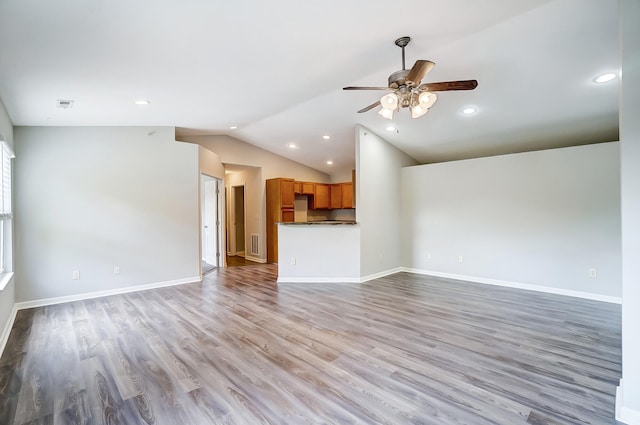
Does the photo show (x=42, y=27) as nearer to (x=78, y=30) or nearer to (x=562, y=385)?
(x=78, y=30)

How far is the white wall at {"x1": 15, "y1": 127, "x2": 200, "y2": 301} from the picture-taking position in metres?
4.31

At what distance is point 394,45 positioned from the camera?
2.95 metres

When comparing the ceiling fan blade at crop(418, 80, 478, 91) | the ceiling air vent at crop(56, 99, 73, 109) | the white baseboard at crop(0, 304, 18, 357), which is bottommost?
the white baseboard at crop(0, 304, 18, 357)

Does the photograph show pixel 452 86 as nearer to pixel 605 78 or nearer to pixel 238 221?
pixel 605 78

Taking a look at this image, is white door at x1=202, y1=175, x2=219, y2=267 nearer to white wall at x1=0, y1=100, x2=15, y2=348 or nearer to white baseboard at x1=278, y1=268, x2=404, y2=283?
white baseboard at x1=278, y1=268, x2=404, y2=283

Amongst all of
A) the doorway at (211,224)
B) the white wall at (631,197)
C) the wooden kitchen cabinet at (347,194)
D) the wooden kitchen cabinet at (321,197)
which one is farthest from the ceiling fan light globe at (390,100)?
the wooden kitchen cabinet at (321,197)

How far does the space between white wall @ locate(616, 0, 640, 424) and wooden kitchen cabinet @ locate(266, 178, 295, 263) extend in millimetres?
6193

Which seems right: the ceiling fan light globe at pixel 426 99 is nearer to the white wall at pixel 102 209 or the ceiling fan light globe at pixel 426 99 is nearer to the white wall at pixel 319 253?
the white wall at pixel 319 253

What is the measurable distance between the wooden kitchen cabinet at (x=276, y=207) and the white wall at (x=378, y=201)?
8.32 feet

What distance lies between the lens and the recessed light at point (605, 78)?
10.7ft

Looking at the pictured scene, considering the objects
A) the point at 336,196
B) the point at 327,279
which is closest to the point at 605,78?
the point at 327,279

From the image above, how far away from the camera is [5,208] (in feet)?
12.3

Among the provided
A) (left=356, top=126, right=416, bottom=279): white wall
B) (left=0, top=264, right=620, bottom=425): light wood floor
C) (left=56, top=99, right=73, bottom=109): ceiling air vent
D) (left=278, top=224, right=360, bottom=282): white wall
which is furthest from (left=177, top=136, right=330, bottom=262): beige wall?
(left=0, top=264, right=620, bottom=425): light wood floor

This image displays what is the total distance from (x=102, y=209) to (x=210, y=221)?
2843 millimetres
